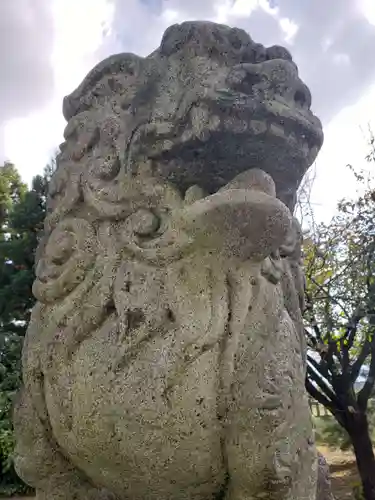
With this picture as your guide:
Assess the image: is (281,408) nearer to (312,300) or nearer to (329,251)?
(312,300)

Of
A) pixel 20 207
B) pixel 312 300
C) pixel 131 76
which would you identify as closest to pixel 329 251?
pixel 312 300

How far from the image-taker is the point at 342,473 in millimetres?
11234

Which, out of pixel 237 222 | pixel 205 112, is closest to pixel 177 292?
pixel 237 222

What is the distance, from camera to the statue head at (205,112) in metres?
1.47

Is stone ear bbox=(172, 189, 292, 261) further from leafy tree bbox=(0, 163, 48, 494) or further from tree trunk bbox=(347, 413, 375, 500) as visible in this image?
tree trunk bbox=(347, 413, 375, 500)

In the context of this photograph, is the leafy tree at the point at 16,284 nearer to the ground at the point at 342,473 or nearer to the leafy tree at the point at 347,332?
the ground at the point at 342,473

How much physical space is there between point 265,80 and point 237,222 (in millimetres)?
411

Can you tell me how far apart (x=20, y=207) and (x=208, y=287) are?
22.9ft

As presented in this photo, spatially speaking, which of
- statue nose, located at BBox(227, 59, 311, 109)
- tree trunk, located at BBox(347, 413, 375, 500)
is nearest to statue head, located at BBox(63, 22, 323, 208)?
statue nose, located at BBox(227, 59, 311, 109)

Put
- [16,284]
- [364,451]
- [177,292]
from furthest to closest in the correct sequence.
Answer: [364,451]
[16,284]
[177,292]

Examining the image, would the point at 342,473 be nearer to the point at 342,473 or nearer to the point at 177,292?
the point at 342,473

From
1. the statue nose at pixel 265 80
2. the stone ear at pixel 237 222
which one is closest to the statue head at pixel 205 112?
the statue nose at pixel 265 80

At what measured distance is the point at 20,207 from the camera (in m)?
7.93

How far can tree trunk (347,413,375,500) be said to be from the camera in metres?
7.49
